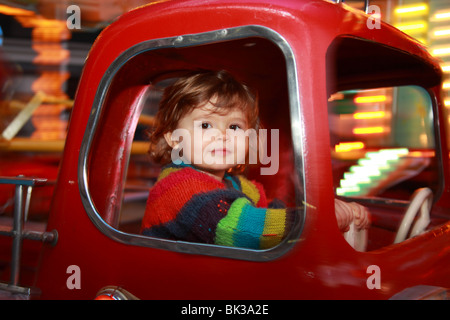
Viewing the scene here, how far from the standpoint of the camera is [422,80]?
5.37ft

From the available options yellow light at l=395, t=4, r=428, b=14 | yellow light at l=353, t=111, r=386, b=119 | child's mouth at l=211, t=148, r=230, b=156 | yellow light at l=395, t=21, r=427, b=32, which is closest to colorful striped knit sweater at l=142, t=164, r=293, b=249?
child's mouth at l=211, t=148, r=230, b=156

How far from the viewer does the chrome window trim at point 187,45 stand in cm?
86

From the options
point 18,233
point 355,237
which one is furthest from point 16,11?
point 355,237

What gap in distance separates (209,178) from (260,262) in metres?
0.33

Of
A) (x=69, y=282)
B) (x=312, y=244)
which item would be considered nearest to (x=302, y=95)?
(x=312, y=244)

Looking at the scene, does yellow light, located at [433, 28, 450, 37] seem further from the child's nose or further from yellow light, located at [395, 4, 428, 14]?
the child's nose

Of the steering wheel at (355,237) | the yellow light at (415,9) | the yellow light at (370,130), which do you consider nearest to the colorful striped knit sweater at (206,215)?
the steering wheel at (355,237)

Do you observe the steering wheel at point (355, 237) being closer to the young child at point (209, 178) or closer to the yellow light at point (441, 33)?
the young child at point (209, 178)

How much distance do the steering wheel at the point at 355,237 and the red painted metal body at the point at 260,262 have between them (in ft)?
0.46

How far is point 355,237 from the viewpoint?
1.19 metres

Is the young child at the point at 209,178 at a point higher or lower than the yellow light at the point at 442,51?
lower

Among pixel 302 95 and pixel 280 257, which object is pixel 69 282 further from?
pixel 302 95

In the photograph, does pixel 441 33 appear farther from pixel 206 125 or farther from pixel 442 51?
pixel 206 125

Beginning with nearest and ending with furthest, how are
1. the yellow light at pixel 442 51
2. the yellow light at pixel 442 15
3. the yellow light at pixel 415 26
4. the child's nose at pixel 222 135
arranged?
the child's nose at pixel 222 135 < the yellow light at pixel 442 51 < the yellow light at pixel 442 15 < the yellow light at pixel 415 26
